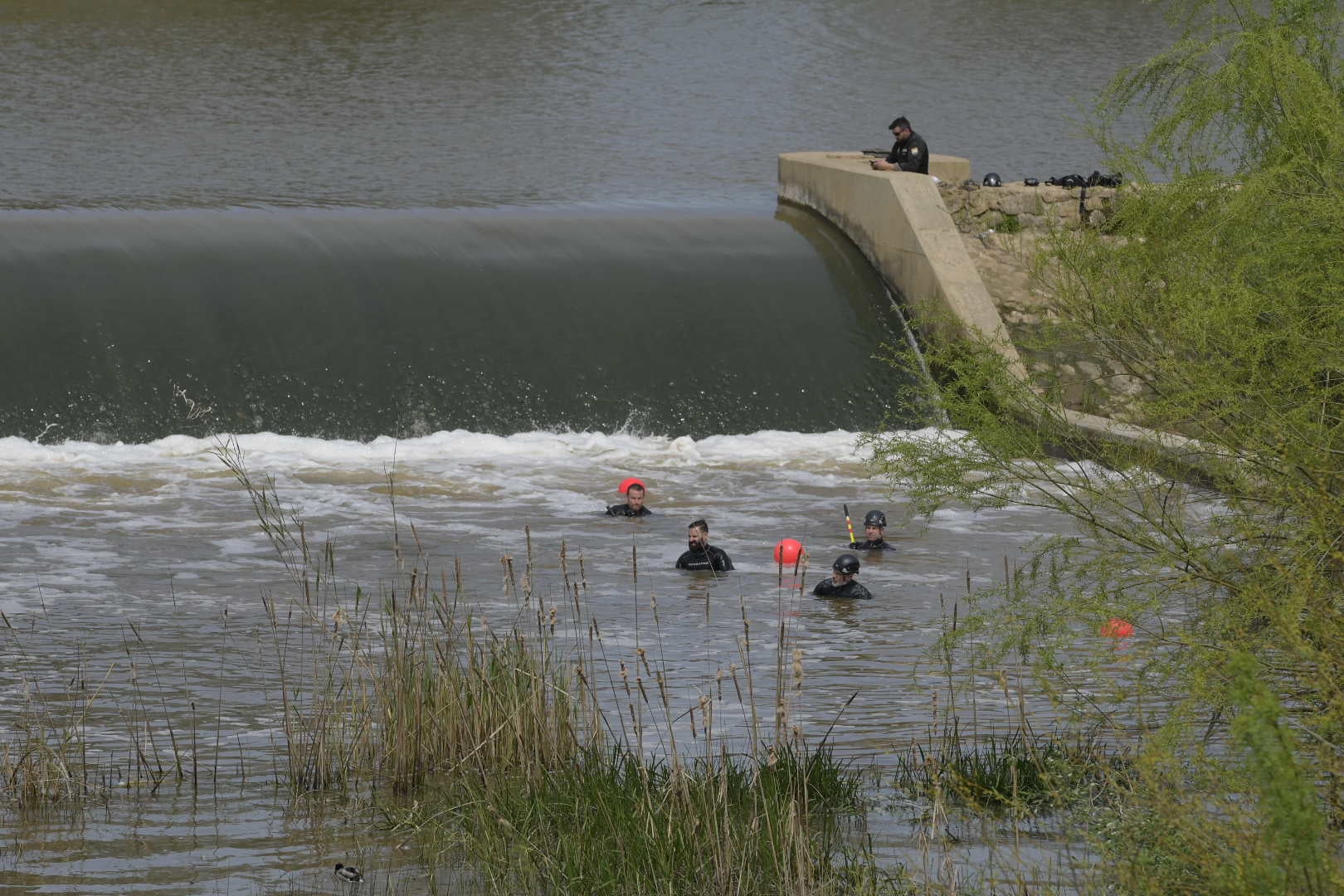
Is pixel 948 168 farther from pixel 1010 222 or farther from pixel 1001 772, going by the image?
pixel 1001 772

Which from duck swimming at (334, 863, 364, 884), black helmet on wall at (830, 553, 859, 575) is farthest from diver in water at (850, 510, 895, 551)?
duck swimming at (334, 863, 364, 884)

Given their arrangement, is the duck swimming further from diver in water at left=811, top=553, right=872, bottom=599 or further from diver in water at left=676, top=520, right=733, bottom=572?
diver in water at left=676, top=520, right=733, bottom=572

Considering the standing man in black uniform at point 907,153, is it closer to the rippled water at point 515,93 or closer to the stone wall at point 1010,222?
the stone wall at point 1010,222

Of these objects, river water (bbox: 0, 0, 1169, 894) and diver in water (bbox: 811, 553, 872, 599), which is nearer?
river water (bbox: 0, 0, 1169, 894)

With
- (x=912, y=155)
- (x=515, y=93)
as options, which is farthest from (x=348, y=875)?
(x=515, y=93)

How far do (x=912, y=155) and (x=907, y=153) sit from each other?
93 mm

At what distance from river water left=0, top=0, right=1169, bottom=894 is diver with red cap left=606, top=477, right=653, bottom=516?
0.28m

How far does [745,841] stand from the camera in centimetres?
568

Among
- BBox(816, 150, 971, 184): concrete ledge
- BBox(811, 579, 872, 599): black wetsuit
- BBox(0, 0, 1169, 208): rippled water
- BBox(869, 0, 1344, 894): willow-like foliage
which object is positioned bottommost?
BBox(811, 579, 872, 599): black wetsuit

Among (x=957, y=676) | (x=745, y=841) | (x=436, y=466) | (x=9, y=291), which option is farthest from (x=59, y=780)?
(x=9, y=291)

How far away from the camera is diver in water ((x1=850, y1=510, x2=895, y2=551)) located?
14289 mm

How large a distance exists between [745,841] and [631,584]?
7325 mm

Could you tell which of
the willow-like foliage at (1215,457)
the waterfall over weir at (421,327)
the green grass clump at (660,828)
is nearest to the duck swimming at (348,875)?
the green grass clump at (660,828)

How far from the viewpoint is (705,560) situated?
525 inches
